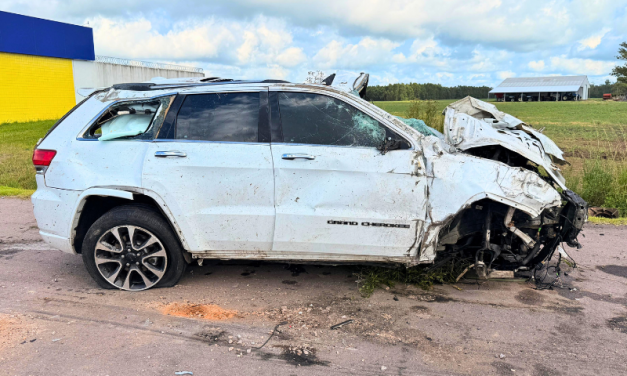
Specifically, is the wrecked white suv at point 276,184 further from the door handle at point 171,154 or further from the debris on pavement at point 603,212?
the debris on pavement at point 603,212

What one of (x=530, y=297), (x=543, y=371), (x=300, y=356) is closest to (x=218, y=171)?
(x=300, y=356)

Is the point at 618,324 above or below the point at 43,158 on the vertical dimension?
below

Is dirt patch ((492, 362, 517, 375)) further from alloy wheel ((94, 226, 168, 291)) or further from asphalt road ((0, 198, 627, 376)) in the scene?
alloy wheel ((94, 226, 168, 291))

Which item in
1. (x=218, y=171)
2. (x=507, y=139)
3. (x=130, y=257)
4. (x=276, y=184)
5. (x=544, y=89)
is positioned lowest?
(x=130, y=257)

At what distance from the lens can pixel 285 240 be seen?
399 cm

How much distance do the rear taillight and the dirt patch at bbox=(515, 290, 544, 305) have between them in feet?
15.0

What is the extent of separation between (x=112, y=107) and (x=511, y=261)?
4.13 meters

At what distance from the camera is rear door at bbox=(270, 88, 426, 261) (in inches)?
152

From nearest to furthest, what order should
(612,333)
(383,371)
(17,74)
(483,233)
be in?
(383,371)
(612,333)
(483,233)
(17,74)

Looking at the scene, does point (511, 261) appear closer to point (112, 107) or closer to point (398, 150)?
point (398, 150)

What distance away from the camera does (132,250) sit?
4.18m

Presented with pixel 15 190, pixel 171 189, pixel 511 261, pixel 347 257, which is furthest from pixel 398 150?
pixel 15 190

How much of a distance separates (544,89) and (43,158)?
99506 millimetres

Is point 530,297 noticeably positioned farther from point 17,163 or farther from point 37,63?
point 37,63
